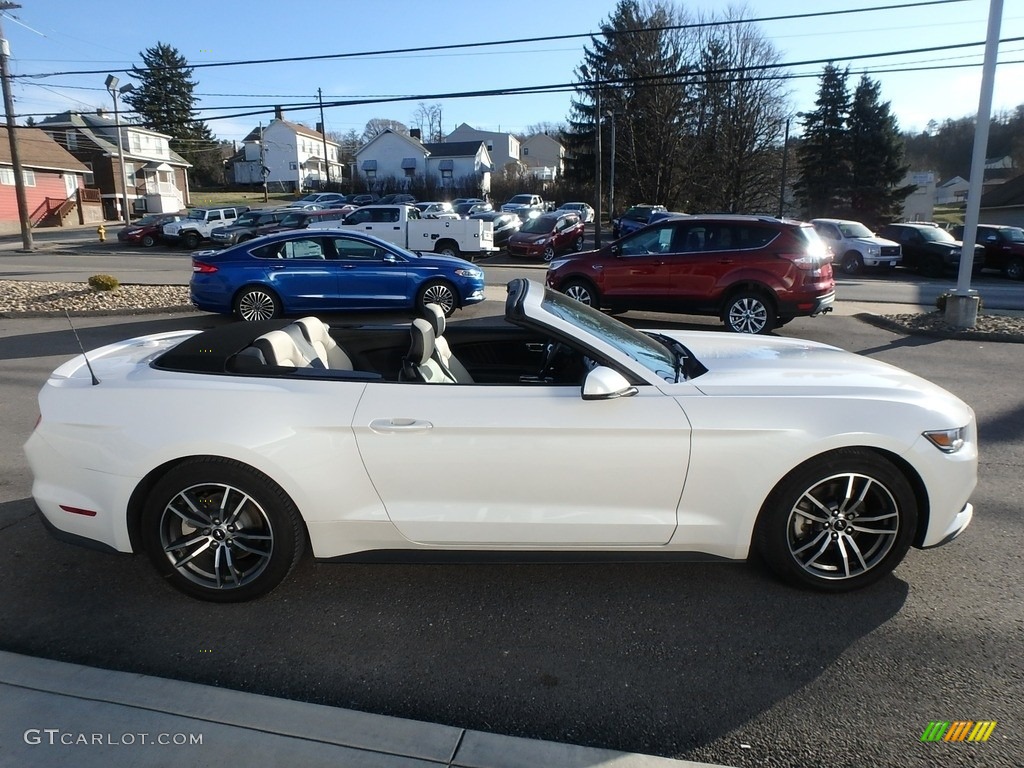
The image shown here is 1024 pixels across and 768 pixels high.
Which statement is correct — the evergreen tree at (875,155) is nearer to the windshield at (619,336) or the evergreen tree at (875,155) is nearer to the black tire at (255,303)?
the black tire at (255,303)

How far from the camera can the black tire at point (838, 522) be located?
127 inches

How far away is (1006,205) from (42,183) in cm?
5745

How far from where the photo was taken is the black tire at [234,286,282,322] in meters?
11.7

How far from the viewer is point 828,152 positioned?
46.5 metres

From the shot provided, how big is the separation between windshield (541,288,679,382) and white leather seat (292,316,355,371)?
4.15 ft

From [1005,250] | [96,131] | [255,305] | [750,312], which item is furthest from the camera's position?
[96,131]

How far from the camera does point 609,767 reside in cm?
236

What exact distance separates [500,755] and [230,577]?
5.44ft

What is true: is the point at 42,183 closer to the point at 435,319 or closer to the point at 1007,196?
the point at 435,319

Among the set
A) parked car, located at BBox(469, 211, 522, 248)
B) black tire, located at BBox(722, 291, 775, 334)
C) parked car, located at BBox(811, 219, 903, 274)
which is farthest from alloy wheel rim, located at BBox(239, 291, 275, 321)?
parked car, located at BBox(469, 211, 522, 248)

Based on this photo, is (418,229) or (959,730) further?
(418,229)

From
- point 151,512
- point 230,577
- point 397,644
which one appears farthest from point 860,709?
point 151,512

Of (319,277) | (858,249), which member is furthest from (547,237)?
(319,277)

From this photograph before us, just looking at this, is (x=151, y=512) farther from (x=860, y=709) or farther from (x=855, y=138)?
(x=855, y=138)
